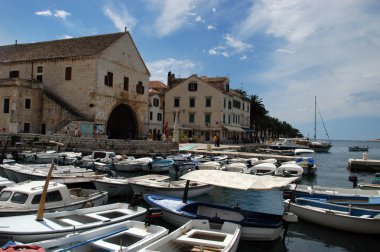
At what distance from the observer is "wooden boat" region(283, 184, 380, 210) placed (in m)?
14.3

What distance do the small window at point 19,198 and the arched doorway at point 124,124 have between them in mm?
35019

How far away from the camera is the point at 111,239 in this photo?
9.03 meters

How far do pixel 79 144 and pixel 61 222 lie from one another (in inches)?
955

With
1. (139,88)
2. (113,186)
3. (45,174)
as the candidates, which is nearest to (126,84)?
(139,88)

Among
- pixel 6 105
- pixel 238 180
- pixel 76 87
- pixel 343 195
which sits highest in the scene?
pixel 76 87

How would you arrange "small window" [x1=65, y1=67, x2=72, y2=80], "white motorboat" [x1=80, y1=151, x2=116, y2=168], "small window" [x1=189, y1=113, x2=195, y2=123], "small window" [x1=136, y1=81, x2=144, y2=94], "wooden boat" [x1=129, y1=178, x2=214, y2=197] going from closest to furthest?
"wooden boat" [x1=129, y1=178, x2=214, y2=197] → "white motorboat" [x1=80, y1=151, x2=116, y2=168] → "small window" [x1=65, y1=67, x2=72, y2=80] → "small window" [x1=136, y1=81, x2=144, y2=94] → "small window" [x1=189, y1=113, x2=195, y2=123]

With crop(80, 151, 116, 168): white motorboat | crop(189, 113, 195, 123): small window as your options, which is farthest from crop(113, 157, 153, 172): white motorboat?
crop(189, 113, 195, 123): small window

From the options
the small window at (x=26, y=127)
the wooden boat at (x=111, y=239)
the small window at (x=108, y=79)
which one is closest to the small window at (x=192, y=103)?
the small window at (x=108, y=79)

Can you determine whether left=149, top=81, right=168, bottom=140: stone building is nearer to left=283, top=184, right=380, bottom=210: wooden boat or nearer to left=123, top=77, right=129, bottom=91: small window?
left=123, top=77, right=129, bottom=91: small window

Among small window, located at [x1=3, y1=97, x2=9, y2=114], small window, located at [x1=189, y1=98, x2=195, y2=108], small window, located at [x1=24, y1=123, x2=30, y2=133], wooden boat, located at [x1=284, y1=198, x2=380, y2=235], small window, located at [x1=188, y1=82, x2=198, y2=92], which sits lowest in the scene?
wooden boat, located at [x1=284, y1=198, x2=380, y2=235]

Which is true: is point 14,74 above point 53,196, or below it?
above

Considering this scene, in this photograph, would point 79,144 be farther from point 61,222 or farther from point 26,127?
point 61,222

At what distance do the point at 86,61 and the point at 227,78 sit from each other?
2943 cm

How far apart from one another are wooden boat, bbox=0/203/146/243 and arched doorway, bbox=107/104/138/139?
3541 cm
